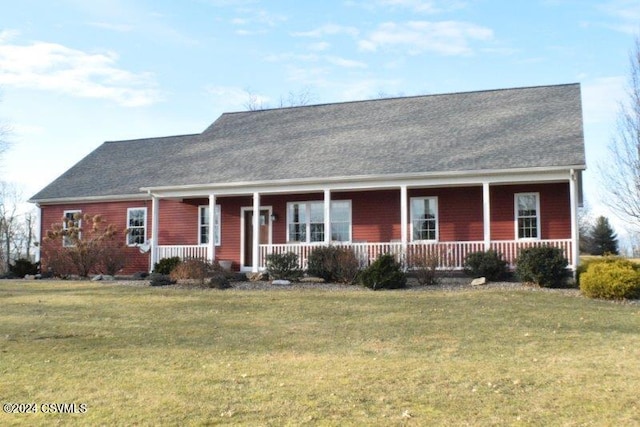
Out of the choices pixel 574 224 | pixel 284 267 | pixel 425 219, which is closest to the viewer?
pixel 574 224

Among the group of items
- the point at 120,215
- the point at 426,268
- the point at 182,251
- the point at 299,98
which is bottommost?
the point at 426,268

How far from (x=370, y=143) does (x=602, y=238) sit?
139 ft

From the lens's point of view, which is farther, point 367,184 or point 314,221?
point 314,221

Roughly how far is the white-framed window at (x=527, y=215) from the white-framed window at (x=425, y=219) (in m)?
2.57

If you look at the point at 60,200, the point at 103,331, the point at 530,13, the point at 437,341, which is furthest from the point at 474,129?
the point at 60,200

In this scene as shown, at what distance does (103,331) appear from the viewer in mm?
10094

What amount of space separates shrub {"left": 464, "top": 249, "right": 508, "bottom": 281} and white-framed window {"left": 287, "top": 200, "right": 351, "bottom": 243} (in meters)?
5.17

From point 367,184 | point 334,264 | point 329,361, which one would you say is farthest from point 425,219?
point 329,361

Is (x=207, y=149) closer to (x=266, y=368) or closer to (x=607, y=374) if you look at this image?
(x=266, y=368)

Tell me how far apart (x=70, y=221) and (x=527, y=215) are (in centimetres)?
1656

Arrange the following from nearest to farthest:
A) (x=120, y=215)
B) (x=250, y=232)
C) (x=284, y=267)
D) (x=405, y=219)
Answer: (x=284, y=267) < (x=405, y=219) < (x=250, y=232) < (x=120, y=215)

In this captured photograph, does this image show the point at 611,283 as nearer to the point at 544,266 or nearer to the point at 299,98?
the point at 544,266

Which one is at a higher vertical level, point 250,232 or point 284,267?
point 250,232

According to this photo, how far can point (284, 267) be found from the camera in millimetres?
17812
